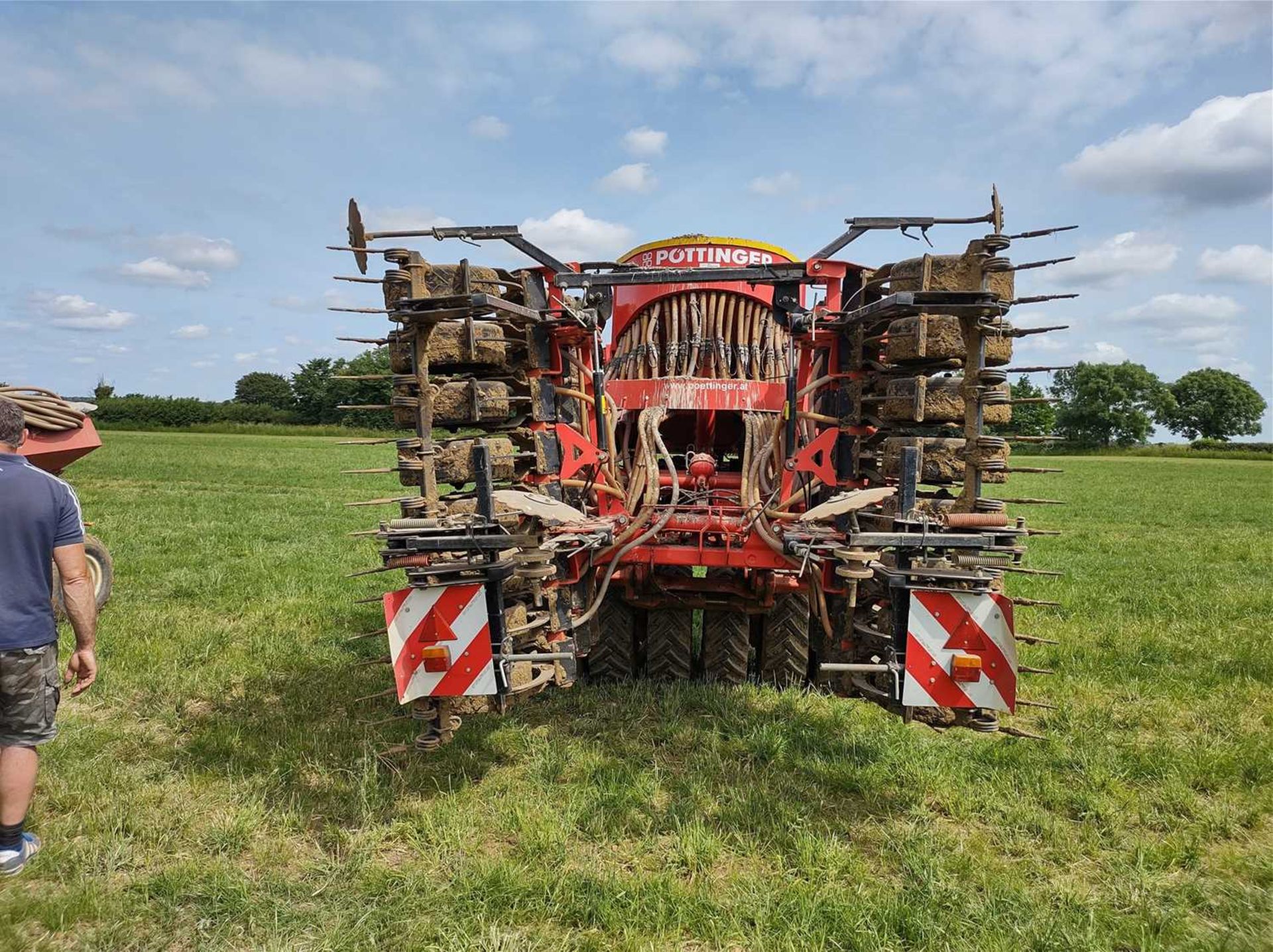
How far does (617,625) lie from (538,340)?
1.89 meters

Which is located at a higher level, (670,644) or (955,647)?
(955,647)

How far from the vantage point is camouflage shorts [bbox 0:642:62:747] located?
3.25m

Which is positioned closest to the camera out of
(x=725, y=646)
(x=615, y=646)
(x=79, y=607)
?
(x=79, y=607)

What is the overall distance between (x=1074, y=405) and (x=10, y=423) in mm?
78329

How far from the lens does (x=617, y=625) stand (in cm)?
510

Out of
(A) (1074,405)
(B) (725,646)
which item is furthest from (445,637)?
(A) (1074,405)

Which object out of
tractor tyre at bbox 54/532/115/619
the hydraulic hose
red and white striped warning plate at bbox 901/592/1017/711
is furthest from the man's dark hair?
red and white striped warning plate at bbox 901/592/1017/711

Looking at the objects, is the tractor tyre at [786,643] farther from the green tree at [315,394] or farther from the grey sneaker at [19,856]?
the green tree at [315,394]

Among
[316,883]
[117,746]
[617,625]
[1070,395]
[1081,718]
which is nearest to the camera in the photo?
[316,883]

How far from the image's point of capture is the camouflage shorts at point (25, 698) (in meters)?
3.25

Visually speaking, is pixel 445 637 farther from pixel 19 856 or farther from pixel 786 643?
pixel 786 643

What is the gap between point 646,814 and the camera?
11.3ft

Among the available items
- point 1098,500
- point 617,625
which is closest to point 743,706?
point 617,625

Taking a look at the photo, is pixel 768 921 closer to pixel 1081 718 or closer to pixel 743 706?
pixel 743 706
